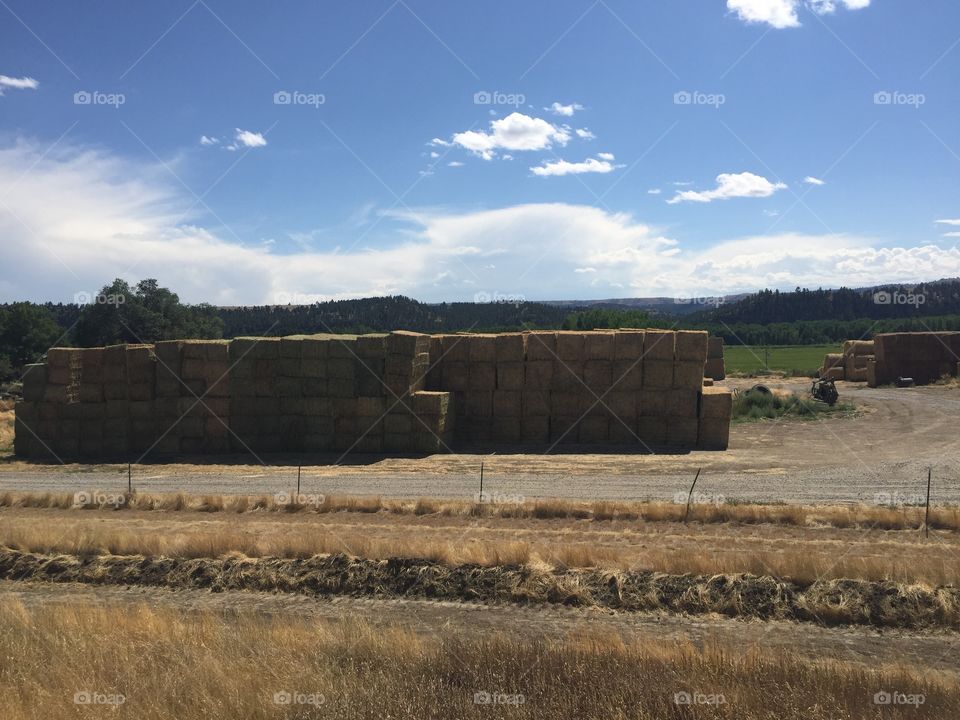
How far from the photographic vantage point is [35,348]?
7219 cm

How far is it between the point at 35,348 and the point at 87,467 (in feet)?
186

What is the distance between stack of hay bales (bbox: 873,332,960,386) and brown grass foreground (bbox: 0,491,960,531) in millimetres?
30241

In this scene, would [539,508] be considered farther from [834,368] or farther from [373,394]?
[834,368]

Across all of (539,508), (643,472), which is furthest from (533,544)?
(643,472)

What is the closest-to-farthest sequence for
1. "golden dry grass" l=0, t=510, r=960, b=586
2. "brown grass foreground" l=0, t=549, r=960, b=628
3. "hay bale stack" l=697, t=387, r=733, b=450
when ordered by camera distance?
"brown grass foreground" l=0, t=549, r=960, b=628, "golden dry grass" l=0, t=510, r=960, b=586, "hay bale stack" l=697, t=387, r=733, b=450

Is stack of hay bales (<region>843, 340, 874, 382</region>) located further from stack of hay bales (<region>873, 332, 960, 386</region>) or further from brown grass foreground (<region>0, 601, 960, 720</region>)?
brown grass foreground (<region>0, 601, 960, 720</region>)

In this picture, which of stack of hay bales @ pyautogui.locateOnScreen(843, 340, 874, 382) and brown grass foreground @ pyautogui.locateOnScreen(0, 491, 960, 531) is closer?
brown grass foreground @ pyautogui.locateOnScreen(0, 491, 960, 531)

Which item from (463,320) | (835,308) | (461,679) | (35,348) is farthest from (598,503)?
(835,308)

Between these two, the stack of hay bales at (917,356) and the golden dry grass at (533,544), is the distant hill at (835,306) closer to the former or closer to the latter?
the stack of hay bales at (917,356)

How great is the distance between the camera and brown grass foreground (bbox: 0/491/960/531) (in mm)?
14242

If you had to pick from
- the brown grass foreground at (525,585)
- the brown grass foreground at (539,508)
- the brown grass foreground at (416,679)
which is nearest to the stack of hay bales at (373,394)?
the brown grass foreground at (539,508)

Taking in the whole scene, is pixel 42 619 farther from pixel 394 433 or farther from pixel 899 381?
pixel 899 381

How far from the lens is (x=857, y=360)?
45688 millimetres

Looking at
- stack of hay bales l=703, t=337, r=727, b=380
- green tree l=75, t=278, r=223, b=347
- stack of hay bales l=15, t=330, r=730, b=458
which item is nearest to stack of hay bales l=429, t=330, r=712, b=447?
stack of hay bales l=15, t=330, r=730, b=458
